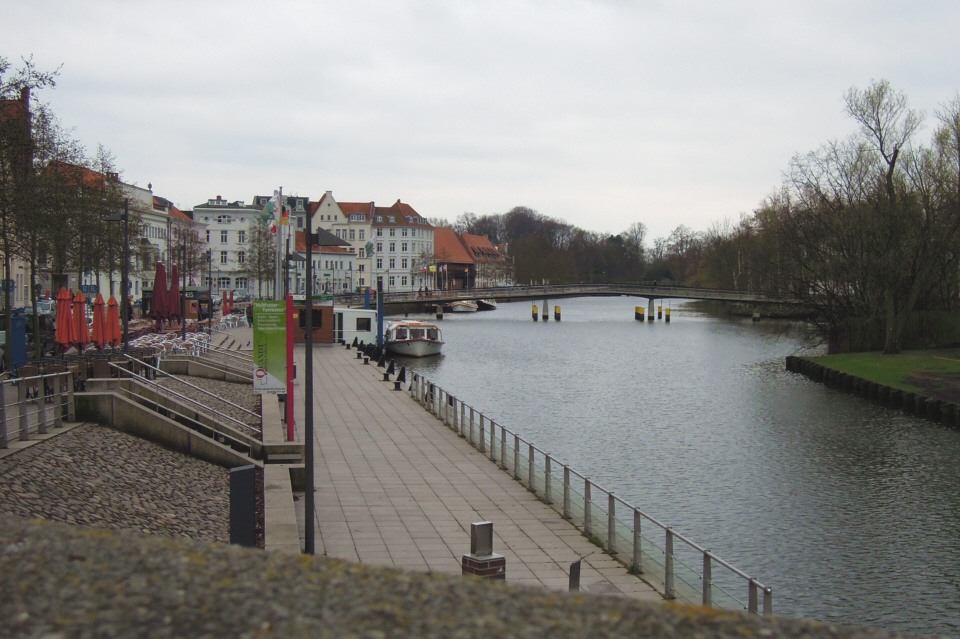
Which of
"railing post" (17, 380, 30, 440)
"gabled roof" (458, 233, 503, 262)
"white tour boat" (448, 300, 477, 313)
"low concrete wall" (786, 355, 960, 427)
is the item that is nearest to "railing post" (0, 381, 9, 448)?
"railing post" (17, 380, 30, 440)

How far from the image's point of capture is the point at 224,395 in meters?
27.9

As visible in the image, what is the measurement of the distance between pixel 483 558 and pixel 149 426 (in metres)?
9.58

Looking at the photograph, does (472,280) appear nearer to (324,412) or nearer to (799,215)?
(799,215)

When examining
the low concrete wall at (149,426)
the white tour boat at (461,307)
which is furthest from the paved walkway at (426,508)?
the white tour boat at (461,307)

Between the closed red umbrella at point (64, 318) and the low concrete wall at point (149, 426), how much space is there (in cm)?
707

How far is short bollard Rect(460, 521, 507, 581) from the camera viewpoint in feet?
35.0

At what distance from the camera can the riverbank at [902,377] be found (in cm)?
3416

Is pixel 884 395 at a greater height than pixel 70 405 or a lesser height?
lesser

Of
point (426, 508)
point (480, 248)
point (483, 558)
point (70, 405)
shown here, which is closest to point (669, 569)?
point (483, 558)

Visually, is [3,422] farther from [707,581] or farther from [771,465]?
[771,465]

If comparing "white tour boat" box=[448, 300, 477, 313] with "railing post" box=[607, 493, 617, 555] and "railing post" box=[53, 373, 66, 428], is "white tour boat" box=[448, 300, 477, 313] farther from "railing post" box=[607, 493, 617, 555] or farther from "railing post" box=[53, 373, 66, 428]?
"railing post" box=[607, 493, 617, 555]

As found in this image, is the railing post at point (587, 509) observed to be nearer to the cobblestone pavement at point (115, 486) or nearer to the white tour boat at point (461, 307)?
the cobblestone pavement at point (115, 486)

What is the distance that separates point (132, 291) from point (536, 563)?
264 ft

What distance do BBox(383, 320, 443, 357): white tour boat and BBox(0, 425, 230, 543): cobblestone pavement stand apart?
43081 mm
